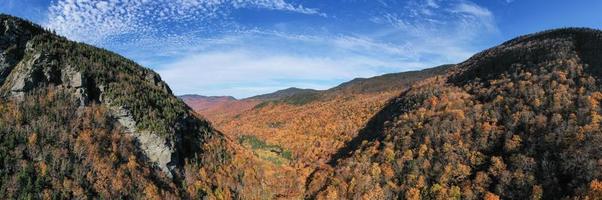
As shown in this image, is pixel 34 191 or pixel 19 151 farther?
pixel 19 151

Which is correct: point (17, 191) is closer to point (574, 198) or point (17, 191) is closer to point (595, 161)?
point (574, 198)

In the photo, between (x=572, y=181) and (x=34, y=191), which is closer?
(x=34, y=191)

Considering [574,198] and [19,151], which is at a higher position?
[19,151]

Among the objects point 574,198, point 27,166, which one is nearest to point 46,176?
point 27,166

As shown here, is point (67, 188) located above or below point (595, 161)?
below

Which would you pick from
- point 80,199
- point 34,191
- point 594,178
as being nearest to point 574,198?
point 594,178

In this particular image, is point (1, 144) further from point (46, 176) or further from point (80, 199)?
point (80, 199)

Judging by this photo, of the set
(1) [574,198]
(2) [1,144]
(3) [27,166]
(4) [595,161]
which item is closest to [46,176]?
(3) [27,166]
